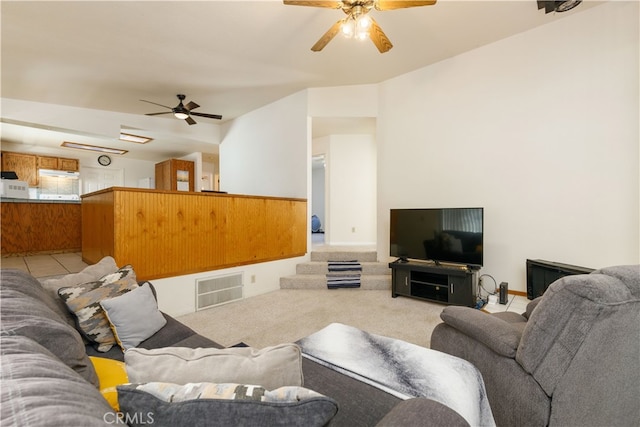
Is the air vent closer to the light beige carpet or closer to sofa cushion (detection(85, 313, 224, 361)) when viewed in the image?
the light beige carpet

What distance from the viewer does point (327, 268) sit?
14.3 feet

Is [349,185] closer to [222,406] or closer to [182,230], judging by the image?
[182,230]

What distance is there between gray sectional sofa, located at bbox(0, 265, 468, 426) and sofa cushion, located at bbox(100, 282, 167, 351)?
2.4 inches

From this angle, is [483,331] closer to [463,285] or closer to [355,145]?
[463,285]

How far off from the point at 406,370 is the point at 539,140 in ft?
10.8

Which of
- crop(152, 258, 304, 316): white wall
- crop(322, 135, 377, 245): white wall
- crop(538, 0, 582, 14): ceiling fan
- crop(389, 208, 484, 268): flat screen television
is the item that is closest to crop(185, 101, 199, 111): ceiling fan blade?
crop(322, 135, 377, 245): white wall

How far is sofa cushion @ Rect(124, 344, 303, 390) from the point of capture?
689 millimetres

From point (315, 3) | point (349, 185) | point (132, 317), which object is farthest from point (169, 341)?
point (349, 185)

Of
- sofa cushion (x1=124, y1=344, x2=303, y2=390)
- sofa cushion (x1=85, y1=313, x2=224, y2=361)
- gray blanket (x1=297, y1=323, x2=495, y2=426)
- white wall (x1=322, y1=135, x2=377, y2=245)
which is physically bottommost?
sofa cushion (x1=85, y1=313, x2=224, y2=361)

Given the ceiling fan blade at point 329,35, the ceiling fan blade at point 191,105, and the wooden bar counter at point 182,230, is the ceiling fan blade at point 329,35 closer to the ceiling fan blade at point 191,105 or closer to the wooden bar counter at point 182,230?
the wooden bar counter at point 182,230

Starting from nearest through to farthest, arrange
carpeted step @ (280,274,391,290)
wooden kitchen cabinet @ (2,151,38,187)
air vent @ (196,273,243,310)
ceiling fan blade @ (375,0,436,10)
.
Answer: ceiling fan blade @ (375,0,436,10), air vent @ (196,273,243,310), carpeted step @ (280,274,391,290), wooden kitchen cabinet @ (2,151,38,187)

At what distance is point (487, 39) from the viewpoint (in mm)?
3404

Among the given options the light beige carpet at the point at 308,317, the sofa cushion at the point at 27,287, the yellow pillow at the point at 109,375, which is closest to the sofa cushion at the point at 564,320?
the light beige carpet at the point at 308,317

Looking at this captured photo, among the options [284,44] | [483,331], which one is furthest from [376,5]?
[483,331]
